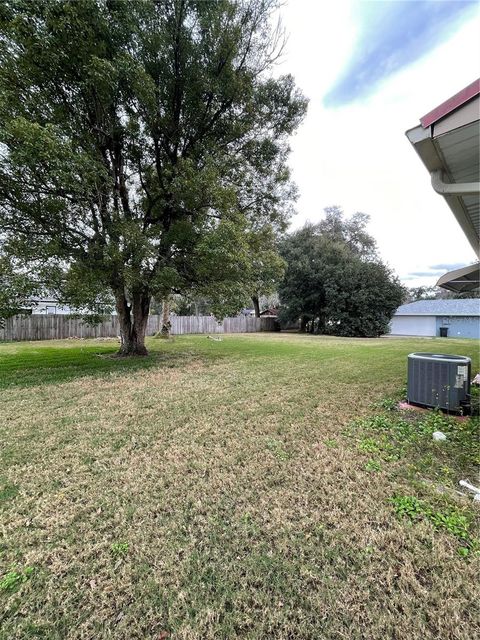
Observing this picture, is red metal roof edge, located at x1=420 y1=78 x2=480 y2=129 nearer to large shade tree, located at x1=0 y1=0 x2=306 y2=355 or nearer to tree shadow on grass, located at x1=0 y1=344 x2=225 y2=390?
large shade tree, located at x1=0 y1=0 x2=306 y2=355

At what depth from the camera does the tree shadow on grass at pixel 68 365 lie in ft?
19.5

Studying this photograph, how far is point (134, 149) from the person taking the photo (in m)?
7.68

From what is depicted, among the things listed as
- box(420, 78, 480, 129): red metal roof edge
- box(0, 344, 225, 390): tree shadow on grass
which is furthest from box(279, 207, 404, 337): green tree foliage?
box(420, 78, 480, 129): red metal roof edge

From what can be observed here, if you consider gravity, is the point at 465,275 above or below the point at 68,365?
above

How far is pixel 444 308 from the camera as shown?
26453 millimetres

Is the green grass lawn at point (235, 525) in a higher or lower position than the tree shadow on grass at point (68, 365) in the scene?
lower

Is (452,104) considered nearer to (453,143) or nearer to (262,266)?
(453,143)

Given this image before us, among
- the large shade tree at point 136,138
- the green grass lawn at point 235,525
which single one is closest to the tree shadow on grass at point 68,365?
the large shade tree at point 136,138

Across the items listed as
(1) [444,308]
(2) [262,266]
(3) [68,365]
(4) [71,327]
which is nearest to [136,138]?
(2) [262,266]

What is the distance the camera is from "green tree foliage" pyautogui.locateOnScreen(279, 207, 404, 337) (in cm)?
2203

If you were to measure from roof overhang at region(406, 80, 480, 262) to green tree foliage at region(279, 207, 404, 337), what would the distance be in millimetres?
18515

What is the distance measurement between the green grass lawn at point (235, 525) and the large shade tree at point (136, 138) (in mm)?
3993

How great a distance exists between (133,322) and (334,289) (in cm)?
1729

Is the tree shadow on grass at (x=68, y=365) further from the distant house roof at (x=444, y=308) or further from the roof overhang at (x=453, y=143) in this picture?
the distant house roof at (x=444, y=308)
